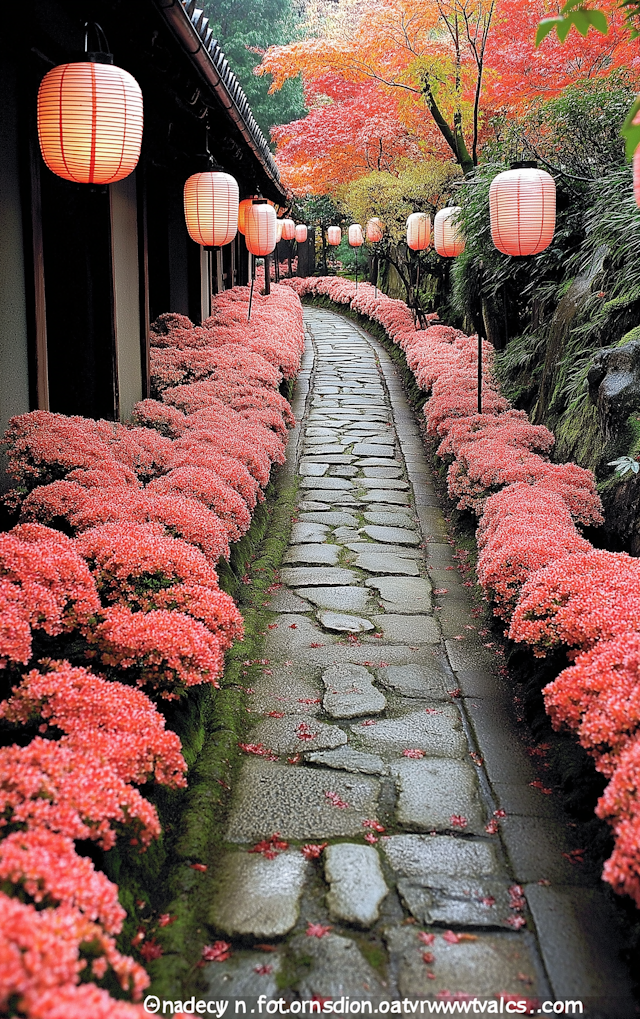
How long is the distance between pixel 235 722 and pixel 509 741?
1728 millimetres

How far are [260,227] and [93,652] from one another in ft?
46.2

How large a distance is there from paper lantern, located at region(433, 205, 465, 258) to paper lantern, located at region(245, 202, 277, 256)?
366 cm

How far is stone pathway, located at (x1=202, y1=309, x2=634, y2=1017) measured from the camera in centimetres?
295

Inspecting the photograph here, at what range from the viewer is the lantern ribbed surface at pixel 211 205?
1001 centimetres

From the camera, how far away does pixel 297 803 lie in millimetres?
4047

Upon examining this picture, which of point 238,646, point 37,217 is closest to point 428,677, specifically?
point 238,646

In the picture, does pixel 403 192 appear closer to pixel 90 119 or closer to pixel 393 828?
pixel 90 119

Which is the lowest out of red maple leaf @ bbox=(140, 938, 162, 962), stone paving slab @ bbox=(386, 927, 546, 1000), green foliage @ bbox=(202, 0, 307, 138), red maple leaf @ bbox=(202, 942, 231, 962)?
red maple leaf @ bbox=(202, 942, 231, 962)

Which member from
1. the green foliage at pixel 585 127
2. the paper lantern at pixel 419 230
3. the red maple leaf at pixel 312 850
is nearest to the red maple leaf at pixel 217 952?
the red maple leaf at pixel 312 850

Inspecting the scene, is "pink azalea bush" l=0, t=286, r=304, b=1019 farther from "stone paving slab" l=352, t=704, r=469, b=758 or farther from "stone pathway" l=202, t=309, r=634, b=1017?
"stone paving slab" l=352, t=704, r=469, b=758

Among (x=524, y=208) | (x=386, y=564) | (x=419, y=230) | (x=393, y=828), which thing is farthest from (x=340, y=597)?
(x=419, y=230)

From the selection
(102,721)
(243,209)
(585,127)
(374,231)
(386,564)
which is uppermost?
(374,231)

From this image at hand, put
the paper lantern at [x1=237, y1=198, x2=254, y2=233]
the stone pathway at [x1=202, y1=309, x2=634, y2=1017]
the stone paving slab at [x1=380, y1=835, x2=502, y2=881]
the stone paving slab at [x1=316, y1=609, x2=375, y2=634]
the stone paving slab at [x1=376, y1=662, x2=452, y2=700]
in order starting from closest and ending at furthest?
1. the stone pathway at [x1=202, y1=309, x2=634, y2=1017]
2. the stone paving slab at [x1=380, y1=835, x2=502, y2=881]
3. the stone paving slab at [x1=376, y1=662, x2=452, y2=700]
4. the stone paving slab at [x1=316, y1=609, x2=375, y2=634]
5. the paper lantern at [x1=237, y1=198, x2=254, y2=233]

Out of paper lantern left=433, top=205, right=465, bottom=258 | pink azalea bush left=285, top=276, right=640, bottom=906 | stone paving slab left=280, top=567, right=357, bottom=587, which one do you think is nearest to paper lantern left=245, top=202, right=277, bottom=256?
paper lantern left=433, top=205, right=465, bottom=258
